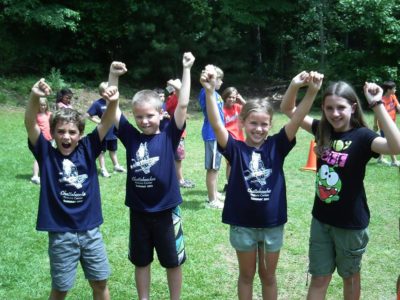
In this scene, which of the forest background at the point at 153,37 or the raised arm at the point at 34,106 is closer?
the raised arm at the point at 34,106

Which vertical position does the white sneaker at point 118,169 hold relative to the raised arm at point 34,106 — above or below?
below

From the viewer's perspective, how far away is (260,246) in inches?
135

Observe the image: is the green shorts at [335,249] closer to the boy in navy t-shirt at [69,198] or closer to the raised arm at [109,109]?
the boy in navy t-shirt at [69,198]

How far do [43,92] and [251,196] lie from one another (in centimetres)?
158

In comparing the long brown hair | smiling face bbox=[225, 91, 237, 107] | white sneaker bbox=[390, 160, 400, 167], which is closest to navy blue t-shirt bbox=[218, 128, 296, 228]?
the long brown hair

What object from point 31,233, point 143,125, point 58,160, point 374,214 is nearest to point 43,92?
point 58,160

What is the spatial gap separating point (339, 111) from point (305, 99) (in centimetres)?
25

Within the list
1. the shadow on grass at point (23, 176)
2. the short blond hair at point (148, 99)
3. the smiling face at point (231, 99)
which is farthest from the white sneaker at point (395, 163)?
the short blond hair at point (148, 99)

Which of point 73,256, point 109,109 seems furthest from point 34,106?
point 73,256

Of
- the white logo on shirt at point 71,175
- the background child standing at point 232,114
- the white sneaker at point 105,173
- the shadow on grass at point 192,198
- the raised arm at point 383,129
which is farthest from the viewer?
the white sneaker at point 105,173

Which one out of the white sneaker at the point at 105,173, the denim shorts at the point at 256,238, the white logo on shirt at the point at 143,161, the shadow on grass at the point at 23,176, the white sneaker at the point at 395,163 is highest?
the white logo on shirt at the point at 143,161

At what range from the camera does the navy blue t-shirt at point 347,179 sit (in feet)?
10.7

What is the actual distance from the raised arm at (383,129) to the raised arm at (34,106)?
7.05 feet

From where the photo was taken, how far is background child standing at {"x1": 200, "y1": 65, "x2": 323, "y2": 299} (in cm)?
334
